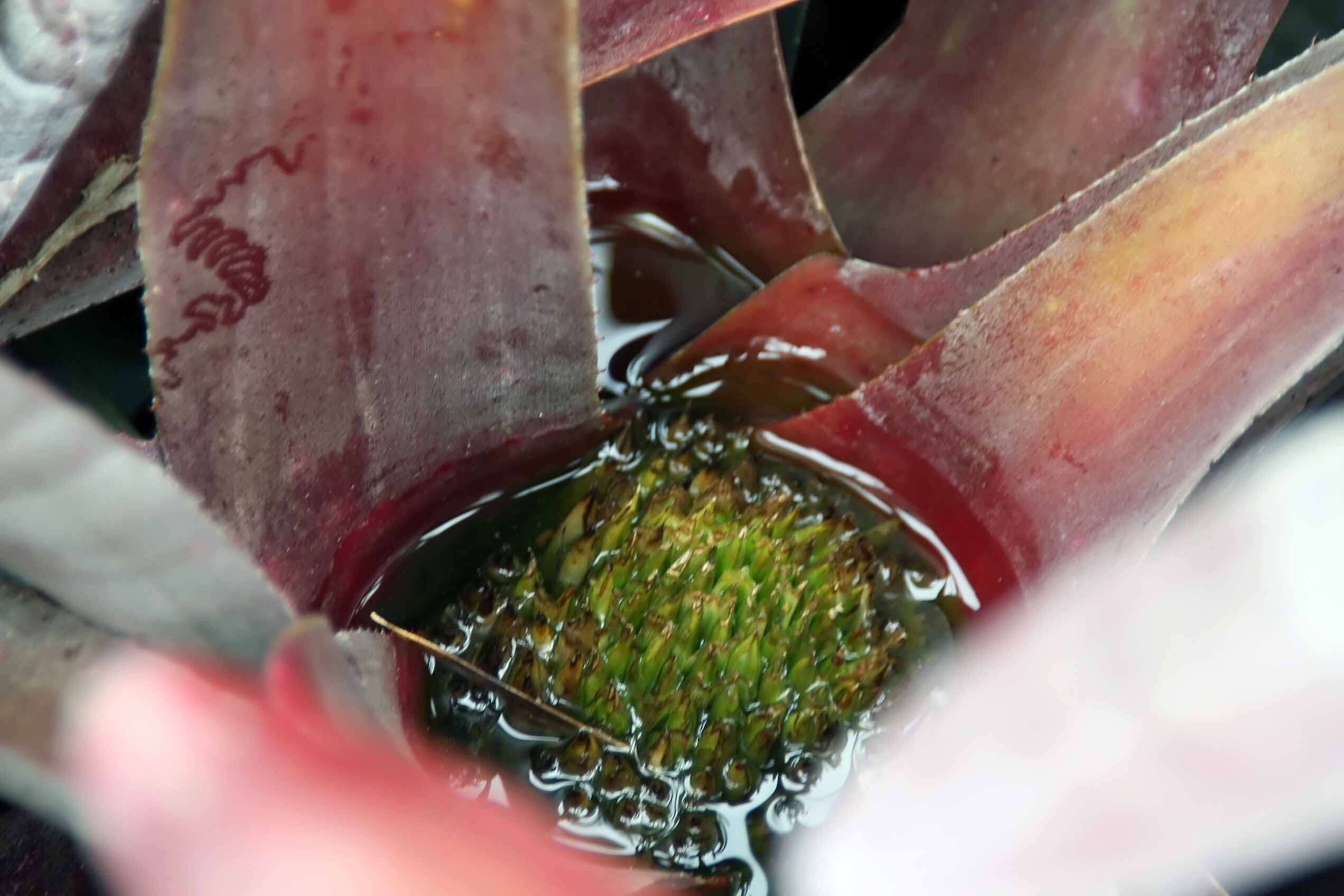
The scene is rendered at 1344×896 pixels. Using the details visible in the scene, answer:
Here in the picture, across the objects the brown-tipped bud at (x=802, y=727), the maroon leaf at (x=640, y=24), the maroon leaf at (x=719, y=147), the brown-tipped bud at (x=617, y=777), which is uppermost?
the maroon leaf at (x=640, y=24)

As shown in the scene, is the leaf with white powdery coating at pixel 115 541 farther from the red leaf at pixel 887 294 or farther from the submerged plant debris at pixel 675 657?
the red leaf at pixel 887 294

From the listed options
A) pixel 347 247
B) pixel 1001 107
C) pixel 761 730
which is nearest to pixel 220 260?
pixel 347 247

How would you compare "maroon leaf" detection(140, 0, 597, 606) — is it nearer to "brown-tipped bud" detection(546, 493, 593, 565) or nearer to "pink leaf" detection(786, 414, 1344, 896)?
"brown-tipped bud" detection(546, 493, 593, 565)

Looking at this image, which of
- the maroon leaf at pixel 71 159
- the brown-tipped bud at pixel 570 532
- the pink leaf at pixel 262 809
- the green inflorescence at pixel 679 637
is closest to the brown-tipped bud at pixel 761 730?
the green inflorescence at pixel 679 637

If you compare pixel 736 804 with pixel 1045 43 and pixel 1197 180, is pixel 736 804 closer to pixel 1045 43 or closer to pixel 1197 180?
pixel 1197 180

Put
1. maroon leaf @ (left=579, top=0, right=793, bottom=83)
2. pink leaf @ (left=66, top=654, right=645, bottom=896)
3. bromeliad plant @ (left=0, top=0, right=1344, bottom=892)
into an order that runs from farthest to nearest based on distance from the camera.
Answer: maroon leaf @ (left=579, top=0, right=793, bottom=83) < bromeliad plant @ (left=0, top=0, right=1344, bottom=892) < pink leaf @ (left=66, top=654, right=645, bottom=896)

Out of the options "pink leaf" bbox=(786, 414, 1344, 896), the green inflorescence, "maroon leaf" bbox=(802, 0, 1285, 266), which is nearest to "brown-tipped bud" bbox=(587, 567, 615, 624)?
the green inflorescence
